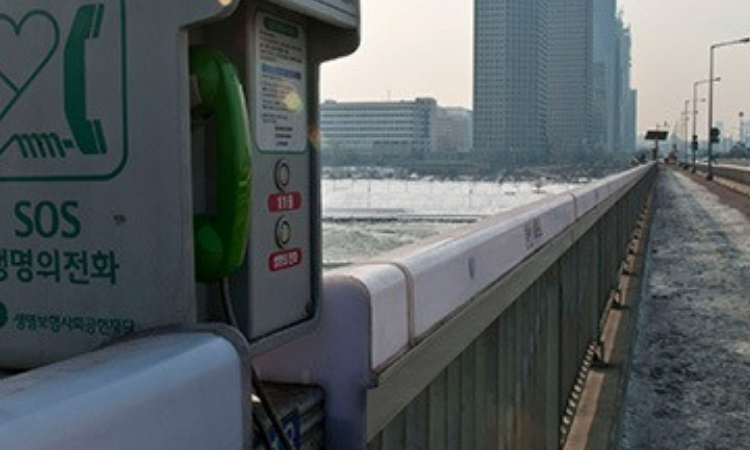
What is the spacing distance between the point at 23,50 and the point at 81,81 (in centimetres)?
14

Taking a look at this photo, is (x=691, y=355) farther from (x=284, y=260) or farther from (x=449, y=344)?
(x=284, y=260)

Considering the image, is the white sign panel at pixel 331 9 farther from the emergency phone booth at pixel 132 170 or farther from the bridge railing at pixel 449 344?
the bridge railing at pixel 449 344

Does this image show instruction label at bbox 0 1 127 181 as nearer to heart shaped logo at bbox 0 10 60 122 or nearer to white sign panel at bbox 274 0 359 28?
heart shaped logo at bbox 0 10 60 122

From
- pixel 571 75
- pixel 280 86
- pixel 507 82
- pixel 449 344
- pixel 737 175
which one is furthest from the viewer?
pixel 571 75

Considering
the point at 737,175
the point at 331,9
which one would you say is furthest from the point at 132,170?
the point at 737,175

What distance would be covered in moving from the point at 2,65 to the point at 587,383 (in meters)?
5.59

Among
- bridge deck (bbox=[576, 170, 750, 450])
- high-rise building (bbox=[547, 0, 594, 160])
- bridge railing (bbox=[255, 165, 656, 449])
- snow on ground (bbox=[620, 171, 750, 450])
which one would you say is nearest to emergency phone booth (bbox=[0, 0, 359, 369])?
bridge railing (bbox=[255, 165, 656, 449])

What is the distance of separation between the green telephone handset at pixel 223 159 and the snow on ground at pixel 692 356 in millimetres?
4685

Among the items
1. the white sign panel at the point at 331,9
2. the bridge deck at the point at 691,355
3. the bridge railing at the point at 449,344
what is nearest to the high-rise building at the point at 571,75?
the bridge deck at the point at 691,355

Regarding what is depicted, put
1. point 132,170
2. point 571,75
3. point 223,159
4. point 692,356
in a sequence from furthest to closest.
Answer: point 571,75 < point 692,356 < point 223,159 < point 132,170

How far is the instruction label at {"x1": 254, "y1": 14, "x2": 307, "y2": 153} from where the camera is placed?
68.7 inches

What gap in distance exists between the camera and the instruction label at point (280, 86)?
175 cm

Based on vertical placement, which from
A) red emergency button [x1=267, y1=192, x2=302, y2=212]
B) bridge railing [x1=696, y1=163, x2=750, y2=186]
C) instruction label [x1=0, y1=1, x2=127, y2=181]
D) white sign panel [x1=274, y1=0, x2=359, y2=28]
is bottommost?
bridge railing [x1=696, y1=163, x2=750, y2=186]

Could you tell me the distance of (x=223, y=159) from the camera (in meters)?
1.55
